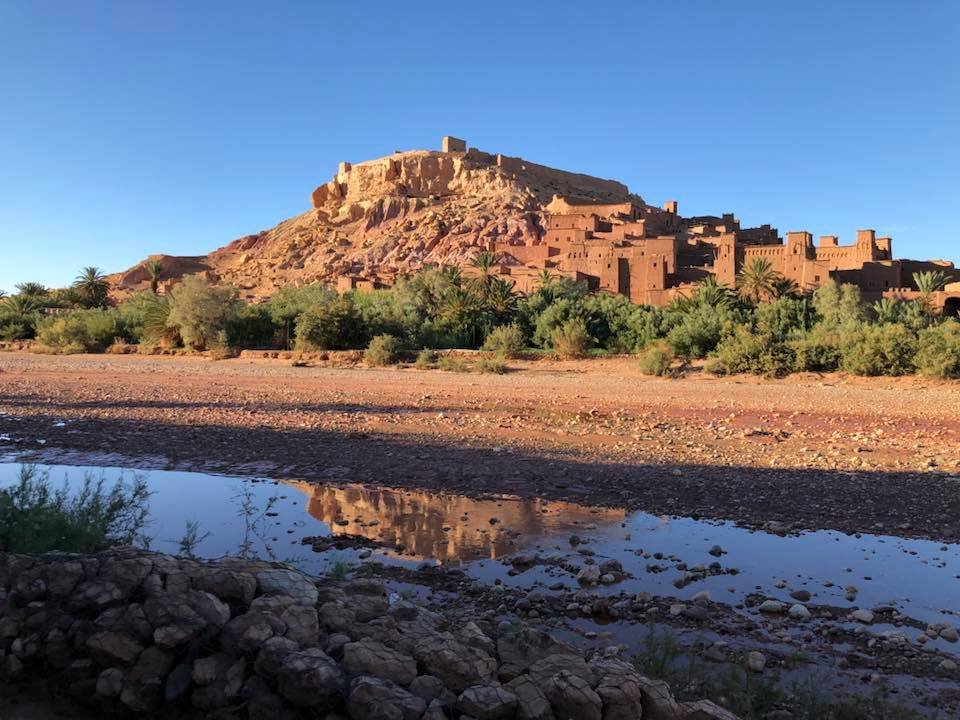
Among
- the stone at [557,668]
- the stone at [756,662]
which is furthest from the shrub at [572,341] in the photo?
the stone at [557,668]

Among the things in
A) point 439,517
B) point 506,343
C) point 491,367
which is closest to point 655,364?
point 491,367

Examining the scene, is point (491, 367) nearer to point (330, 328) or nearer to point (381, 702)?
point (330, 328)

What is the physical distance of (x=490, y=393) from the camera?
1797 cm

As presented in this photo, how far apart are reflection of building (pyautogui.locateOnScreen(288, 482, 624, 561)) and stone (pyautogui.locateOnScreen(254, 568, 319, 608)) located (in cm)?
271

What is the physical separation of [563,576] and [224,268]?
8739 centimetres

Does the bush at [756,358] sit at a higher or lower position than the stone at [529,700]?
higher

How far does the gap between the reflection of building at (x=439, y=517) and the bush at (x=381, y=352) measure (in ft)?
56.3

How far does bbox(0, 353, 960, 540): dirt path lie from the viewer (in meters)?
7.90

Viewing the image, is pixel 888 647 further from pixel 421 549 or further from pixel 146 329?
pixel 146 329

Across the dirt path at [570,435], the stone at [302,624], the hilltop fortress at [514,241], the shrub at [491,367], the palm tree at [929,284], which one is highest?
the hilltop fortress at [514,241]

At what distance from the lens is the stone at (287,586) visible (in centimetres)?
321

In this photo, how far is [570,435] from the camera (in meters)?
12.0

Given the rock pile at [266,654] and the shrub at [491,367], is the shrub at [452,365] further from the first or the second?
the rock pile at [266,654]

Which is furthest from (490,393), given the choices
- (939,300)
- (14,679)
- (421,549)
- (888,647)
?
(939,300)
